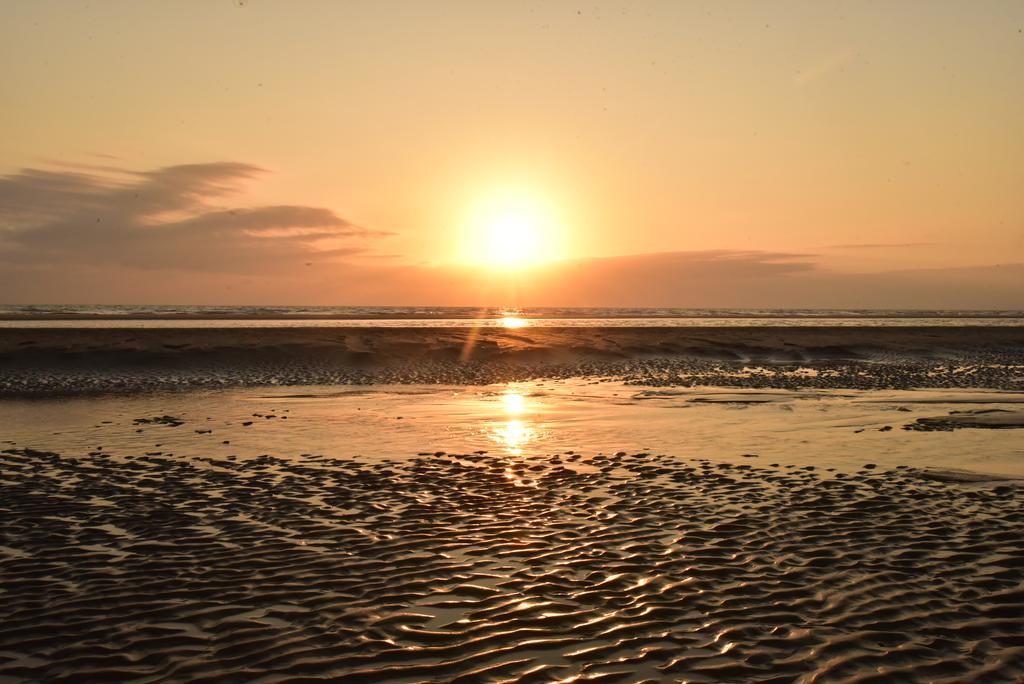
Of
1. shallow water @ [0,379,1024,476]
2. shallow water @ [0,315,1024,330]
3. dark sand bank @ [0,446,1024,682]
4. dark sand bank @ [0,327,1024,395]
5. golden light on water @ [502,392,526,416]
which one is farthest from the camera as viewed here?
shallow water @ [0,315,1024,330]

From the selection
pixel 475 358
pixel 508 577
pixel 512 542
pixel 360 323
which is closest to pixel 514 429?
pixel 512 542

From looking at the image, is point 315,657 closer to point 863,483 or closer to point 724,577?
point 724,577

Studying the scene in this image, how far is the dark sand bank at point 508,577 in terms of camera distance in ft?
23.9

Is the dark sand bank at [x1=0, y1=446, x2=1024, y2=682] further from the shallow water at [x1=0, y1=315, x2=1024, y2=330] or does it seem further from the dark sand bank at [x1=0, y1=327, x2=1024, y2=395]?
the shallow water at [x1=0, y1=315, x2=1024, y2=330]

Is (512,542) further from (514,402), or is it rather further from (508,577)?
(514,402)

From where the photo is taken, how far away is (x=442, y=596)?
8.98m

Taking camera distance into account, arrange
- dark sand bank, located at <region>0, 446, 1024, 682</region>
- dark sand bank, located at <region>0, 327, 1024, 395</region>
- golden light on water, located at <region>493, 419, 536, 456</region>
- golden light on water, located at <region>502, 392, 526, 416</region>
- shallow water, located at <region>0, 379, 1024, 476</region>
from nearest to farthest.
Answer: dark sand bank, located at <region>0, 446, 1024, 682</region> → shallow water, located at <region>0, 379, 1024, 476</region> → golden light on water, located at <region>493, 419, 536, 456</region> → golden light on water, located at <region>502, 392, 526, 416</region> → dark sand bank, located at <region>0, 327, 1024, 395</region>

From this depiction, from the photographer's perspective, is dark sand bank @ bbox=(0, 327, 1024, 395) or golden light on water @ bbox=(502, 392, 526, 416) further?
dark sand bank @ bbox=(0, 327, 1024, 395)

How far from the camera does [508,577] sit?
9.62m

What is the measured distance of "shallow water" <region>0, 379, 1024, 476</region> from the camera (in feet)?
60.9

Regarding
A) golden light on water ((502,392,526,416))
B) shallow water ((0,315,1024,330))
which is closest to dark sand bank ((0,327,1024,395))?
golden light on water ((502,392,526,416))

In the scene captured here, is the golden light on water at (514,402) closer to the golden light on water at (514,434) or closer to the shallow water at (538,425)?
the shallow water at (538,425)

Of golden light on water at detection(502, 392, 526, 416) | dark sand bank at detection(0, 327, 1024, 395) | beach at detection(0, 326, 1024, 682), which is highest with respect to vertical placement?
dark sand bank at detection(0, 327, 1024, 395)

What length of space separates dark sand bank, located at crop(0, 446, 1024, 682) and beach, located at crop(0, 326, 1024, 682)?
0.05m
